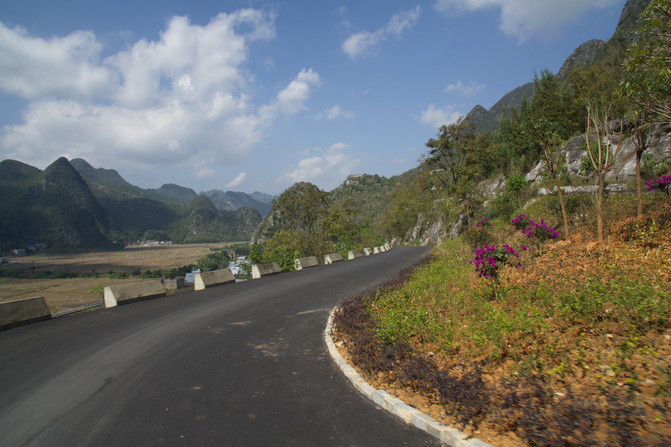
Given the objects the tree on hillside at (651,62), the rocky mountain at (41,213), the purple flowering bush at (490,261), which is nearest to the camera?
the tree on hillside at (651,62)

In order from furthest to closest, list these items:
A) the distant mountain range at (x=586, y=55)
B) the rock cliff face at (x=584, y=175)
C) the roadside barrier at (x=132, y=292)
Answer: the distant mountain range at (x=586, y=55) < the rock cliff face at (x=584, y=175) < the roadside barrier at (x=132, y=292)

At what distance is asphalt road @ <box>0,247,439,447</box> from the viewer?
339cm

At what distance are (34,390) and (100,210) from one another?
224m

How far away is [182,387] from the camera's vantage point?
14.9 feet

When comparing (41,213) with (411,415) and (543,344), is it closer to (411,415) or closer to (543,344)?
(411,415)

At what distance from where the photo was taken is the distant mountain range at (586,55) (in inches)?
2653

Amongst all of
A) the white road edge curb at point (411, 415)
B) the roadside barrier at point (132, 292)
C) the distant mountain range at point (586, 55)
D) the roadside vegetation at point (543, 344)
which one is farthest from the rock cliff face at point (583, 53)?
the white road edge curb at point (411, 415)

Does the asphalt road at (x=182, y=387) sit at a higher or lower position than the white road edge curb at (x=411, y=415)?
higher

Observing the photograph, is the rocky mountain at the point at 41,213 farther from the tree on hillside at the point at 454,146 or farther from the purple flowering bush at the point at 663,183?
the purple flowering bush at the point at 663,183

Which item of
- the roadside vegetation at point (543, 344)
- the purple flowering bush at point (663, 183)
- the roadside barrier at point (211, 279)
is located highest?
the purple flowering bush at point (663, 183)

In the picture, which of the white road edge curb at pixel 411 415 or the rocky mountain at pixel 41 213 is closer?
the white road edge curb at pixel 411 415

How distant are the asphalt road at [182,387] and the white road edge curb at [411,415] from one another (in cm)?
11

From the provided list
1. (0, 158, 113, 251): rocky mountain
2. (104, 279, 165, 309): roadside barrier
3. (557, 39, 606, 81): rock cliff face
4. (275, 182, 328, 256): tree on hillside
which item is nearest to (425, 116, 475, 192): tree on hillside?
(275, 182, 328, 256): tree on hillside

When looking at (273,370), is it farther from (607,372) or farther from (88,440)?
(607,372)
